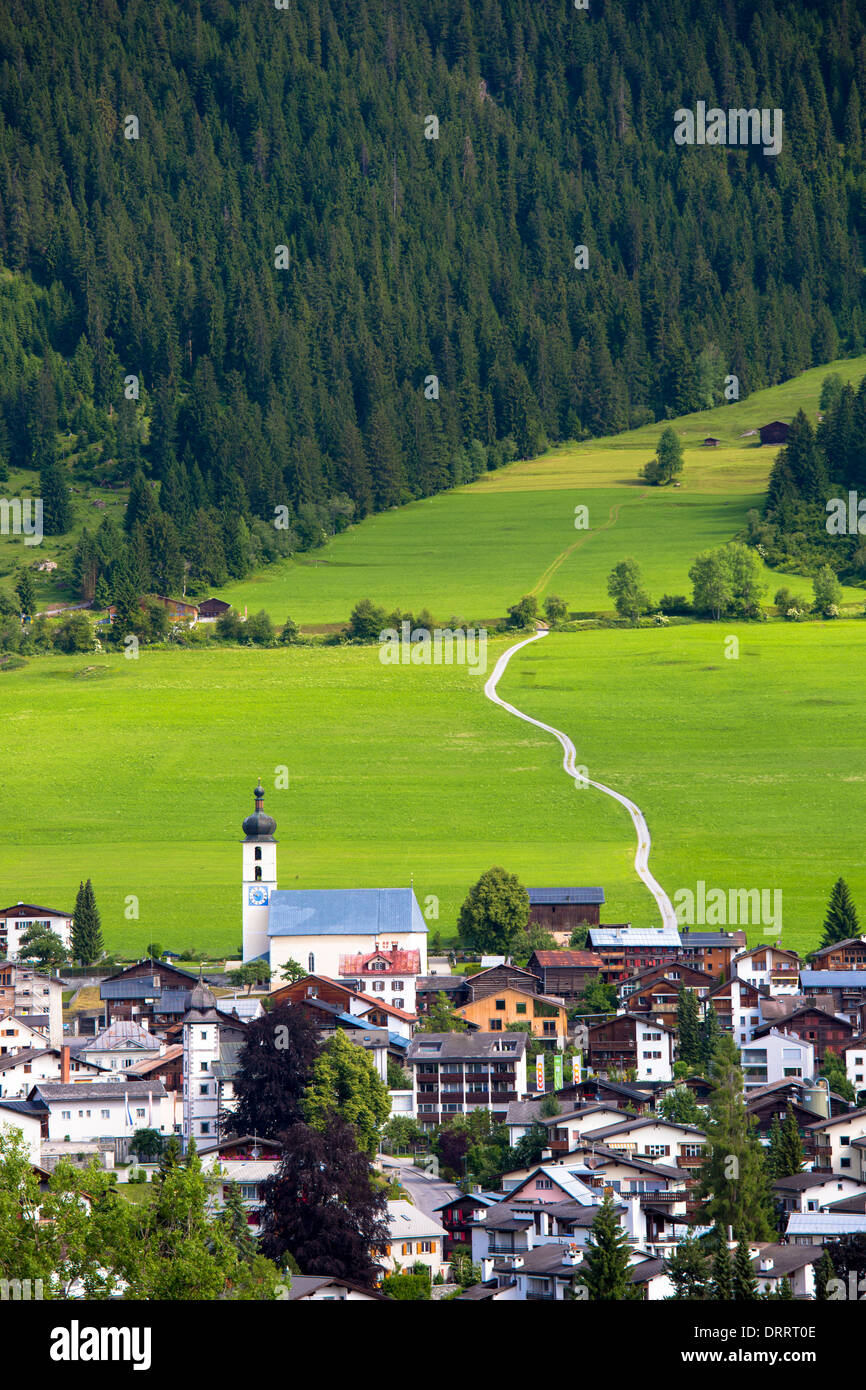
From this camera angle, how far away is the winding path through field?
92.1m

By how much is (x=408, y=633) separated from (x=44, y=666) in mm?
26701

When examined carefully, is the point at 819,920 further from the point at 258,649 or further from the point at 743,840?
the point at 258,649

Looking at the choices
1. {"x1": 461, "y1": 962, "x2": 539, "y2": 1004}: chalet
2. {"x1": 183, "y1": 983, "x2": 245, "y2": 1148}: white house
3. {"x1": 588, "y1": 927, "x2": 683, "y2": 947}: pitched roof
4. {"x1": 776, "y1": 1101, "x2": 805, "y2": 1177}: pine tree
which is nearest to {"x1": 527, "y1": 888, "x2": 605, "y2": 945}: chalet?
{"x1": 588, "y1": 927, "x2": 683, "y2": 947}: pitched roof

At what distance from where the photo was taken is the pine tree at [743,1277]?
3073 cm

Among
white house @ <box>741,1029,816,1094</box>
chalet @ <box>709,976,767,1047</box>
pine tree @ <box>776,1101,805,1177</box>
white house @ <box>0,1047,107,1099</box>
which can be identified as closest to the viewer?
pine tree @ <box>776,1101,805,1177</box>

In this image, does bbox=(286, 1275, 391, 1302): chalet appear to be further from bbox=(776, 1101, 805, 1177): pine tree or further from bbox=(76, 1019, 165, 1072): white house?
bbox=(76, 1019, 165, 1072): white house

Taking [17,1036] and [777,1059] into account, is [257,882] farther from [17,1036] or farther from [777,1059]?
[777,1059]

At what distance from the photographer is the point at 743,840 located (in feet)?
341

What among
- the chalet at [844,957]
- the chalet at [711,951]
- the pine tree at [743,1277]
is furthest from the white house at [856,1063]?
the pine tree at [743,1277]

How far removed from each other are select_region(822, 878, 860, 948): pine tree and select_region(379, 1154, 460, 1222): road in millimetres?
29603

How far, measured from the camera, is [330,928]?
82.6 m
